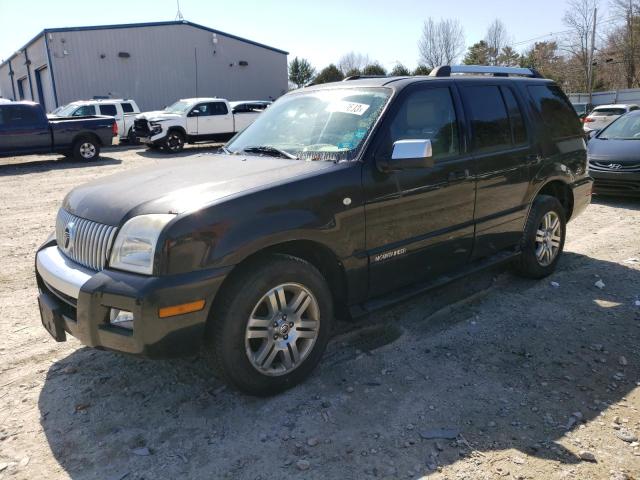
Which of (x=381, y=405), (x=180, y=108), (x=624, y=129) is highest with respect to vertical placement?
(x=180, y=108)

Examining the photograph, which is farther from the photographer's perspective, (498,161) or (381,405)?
(498,161)

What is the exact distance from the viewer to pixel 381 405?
3.15 meters

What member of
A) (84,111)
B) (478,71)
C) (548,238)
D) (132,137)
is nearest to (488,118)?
(478,71)

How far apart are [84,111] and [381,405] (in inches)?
748

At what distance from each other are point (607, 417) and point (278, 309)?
2.00 meters

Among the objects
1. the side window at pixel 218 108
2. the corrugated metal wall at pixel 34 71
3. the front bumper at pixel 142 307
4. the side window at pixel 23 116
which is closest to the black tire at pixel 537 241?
the front bumper at pixel 142 307

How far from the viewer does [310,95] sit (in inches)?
168

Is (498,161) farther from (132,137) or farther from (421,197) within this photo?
(132,137)

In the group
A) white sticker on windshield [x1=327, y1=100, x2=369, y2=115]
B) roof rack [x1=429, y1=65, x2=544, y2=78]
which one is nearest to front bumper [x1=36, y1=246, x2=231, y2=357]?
white sticker on windshield [x1=327, y1=100, x2=369, y2=115]

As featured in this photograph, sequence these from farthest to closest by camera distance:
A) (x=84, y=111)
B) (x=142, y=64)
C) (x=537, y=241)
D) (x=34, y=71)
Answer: (x=34, y=71), (x=142, y=64), (x=84, y=111), (x=537, y=241)

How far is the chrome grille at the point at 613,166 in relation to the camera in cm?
858

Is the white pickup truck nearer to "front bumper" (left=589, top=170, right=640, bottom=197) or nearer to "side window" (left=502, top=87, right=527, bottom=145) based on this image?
"front bumper" (left=589, top=170, right=640, bottom=197)

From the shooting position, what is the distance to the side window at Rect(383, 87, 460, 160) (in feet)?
12.1

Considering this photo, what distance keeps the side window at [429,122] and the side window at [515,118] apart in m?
0.83
